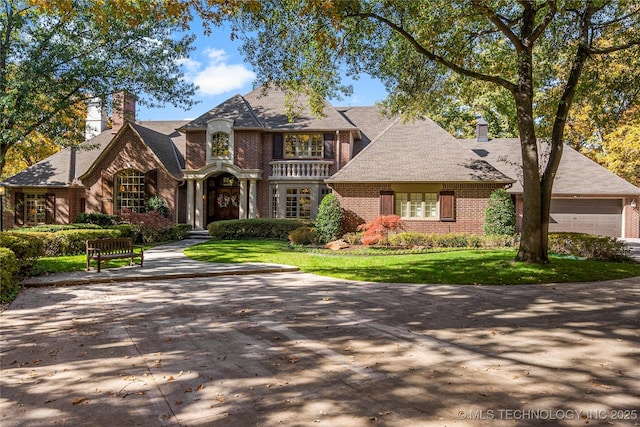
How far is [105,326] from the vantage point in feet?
19.9

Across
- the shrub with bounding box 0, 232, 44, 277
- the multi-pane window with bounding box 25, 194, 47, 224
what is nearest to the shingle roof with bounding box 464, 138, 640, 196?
the shrub with bounding box 0, 232, 44, 277

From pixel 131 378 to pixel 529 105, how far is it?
40.1 feet

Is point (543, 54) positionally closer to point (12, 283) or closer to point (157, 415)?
point (157, 415)

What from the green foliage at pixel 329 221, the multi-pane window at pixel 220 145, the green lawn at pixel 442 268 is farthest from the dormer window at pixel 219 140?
the green lawn at pixel 442 268

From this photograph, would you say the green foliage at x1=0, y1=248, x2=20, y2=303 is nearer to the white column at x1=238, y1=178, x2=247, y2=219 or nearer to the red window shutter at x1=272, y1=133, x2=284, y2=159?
the white column at x1=238, y1=178, x2=247, y2=219

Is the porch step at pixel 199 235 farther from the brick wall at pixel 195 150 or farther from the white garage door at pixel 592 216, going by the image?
the white garage door at pixel 592 216

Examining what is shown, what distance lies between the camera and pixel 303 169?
2394 centimetres

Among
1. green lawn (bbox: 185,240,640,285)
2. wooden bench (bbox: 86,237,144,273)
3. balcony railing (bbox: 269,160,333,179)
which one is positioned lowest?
green lawn (bbox: 185,240,640,285)

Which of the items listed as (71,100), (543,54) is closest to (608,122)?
(543,54)

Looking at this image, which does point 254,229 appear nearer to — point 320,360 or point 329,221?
point 329,221

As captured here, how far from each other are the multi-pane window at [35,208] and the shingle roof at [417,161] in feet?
61.6

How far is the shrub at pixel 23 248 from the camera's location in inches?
387

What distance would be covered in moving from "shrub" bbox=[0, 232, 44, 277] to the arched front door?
14.7 metres

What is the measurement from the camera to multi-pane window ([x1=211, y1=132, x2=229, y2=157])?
24.9 m
